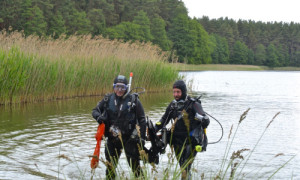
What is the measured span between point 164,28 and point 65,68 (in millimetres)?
80619

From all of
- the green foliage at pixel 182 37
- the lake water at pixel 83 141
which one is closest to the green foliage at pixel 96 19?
the green foliage at pixel 182 37

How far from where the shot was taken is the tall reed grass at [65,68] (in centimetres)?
1622

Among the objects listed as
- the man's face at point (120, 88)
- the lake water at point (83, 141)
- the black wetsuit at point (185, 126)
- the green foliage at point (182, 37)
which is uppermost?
the green foliage at point (182, 37)

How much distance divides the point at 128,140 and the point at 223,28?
145 meters

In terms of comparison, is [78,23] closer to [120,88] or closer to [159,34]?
[159,34]

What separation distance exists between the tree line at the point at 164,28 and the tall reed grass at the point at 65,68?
3.49m

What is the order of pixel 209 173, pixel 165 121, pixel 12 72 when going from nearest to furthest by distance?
pixel 165 121 → pixel 209 173 → pixel 12 72

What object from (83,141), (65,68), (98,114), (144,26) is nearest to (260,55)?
(144,26)

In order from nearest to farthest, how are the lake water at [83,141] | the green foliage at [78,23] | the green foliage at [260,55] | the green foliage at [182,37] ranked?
the lake water at [83,141] → the green foliage at [78,23] → the green foliage at [182,37] → the green foliage at [260,55]

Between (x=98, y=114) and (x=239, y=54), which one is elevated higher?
(x=98, y=114)

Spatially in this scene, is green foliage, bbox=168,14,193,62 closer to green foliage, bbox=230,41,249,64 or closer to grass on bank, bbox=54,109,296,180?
green foliage, bbox=230,41,249,64

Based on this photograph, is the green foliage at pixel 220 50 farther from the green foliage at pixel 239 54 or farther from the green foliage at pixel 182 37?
the green foliage at pixel 182 37

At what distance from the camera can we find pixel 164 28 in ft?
322

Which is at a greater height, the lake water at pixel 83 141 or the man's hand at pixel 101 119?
the man's hand at pixel 101 119
